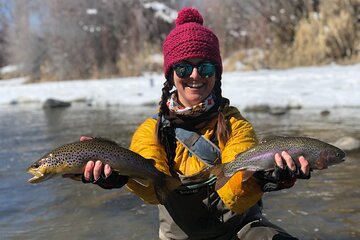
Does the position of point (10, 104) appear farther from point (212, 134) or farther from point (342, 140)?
point (212, 134)

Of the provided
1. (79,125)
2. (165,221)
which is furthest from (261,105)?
(165,221)

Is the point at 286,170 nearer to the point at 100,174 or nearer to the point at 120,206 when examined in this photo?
the point at 100,174

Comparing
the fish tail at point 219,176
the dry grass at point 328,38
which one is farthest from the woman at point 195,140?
the dry grass at point 328,38

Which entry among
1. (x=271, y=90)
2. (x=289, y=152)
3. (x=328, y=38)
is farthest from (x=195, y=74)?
(x=328, y=38)

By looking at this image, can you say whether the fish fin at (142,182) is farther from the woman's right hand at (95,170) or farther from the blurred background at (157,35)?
the blurred background at (157,35)

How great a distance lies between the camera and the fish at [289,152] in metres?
2.37

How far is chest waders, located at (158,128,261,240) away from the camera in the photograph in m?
2.79

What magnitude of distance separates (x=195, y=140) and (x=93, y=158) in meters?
0.67

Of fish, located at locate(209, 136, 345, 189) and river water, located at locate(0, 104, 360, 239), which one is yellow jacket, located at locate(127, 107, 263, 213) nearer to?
fish, located at locate(209, 136, 345, 189)

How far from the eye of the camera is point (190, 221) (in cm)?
289

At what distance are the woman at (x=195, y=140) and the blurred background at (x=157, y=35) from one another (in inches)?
444

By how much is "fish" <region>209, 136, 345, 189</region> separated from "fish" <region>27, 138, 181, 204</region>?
18.3 inches

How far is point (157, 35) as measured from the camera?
2203 centimetres

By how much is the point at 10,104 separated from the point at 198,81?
15.7m
